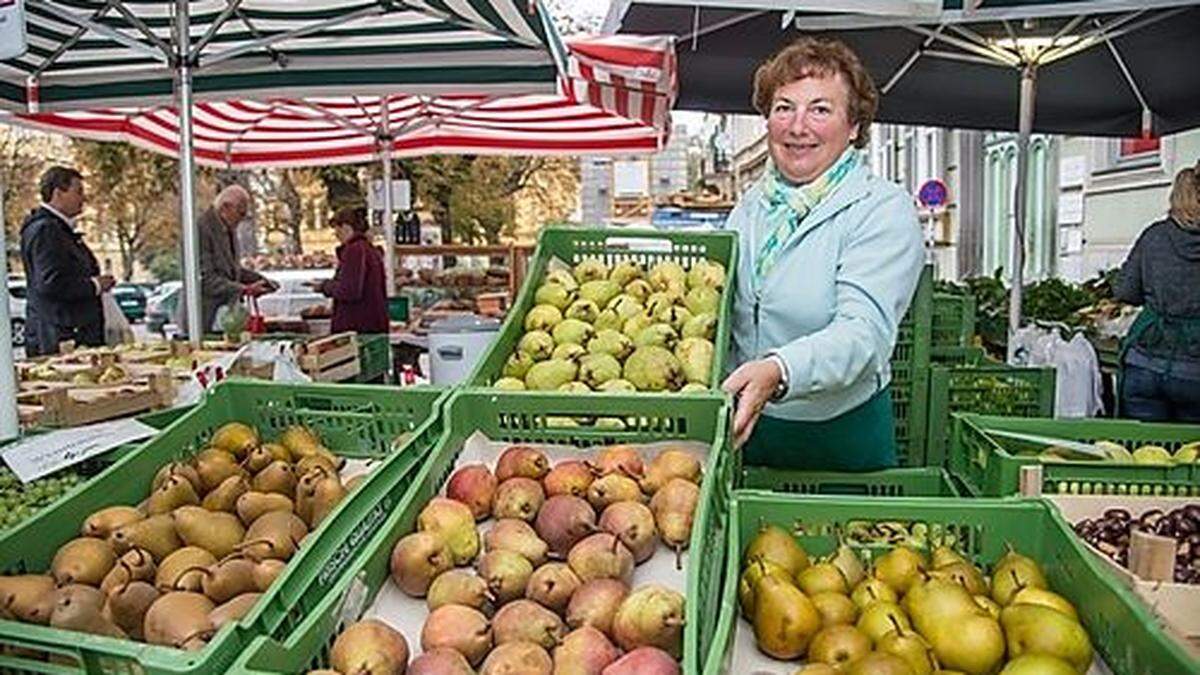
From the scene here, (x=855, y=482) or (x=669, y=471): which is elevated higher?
(x=669, y=471)

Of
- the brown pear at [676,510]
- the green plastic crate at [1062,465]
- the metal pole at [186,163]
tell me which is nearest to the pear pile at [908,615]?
the brown pear at [676,510]

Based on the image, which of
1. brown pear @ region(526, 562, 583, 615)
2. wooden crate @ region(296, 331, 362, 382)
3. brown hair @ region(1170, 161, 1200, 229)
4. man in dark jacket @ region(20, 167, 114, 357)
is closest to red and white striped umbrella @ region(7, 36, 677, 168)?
man in dark jacket @ region(20, 167, 114, 357)

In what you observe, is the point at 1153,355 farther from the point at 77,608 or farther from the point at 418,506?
the point at 77,608

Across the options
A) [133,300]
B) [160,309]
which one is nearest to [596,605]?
[160,309]

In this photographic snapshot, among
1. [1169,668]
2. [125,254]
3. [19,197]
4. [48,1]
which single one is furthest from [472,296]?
[125,254]

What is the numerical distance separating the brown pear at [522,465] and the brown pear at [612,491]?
0.11 meters

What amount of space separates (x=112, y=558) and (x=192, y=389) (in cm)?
224

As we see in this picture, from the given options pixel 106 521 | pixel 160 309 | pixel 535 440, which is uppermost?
pixel 535 440

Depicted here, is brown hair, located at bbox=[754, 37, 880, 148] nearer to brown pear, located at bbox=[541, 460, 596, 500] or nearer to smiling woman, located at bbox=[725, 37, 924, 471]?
smiling woman, located at bbox=[725, 37, 924, 471]

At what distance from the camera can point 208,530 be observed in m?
1.61

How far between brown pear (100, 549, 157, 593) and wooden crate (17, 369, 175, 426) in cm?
184

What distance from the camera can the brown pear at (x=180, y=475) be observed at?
179 centimetres

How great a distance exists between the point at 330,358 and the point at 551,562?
3328 millimetres

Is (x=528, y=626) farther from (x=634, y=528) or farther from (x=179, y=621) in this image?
(x=179, y=621)
